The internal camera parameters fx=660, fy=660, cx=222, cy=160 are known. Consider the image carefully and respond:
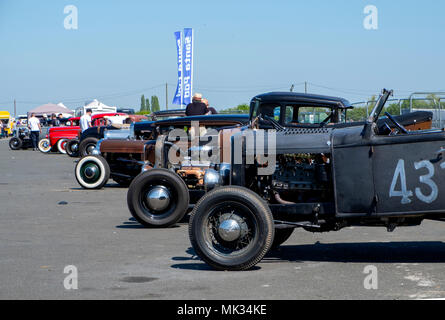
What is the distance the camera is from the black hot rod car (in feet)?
20.9

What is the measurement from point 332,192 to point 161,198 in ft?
10.8

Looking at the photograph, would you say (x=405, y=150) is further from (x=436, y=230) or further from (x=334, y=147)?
(x=436, y=230)

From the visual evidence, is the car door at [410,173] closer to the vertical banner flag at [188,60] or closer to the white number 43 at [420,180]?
the white number 43 at [420,180]

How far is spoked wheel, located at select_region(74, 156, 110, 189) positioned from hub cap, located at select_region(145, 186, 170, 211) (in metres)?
5.80

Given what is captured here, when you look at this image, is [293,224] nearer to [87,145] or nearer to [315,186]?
[315,186]

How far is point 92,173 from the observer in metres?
15.1

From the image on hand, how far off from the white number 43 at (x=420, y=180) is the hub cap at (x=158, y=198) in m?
3.85

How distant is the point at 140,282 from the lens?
5996mm

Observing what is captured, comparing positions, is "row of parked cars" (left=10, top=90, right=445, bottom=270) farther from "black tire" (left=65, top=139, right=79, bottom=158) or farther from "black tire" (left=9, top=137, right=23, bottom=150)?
"black tire" (left=9, top=137, right=23, bottom=150)

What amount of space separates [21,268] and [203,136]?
513 cm

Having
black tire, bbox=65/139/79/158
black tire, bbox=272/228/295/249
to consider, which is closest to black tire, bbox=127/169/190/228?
black tire, bbox=272/228/295/249

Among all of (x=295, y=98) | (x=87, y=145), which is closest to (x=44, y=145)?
(x=87, y=145)

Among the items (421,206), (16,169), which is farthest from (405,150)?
(16,169)

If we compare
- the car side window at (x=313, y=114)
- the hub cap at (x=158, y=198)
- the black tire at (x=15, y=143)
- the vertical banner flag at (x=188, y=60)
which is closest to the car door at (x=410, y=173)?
the hub cap at (x=158, y=198)
